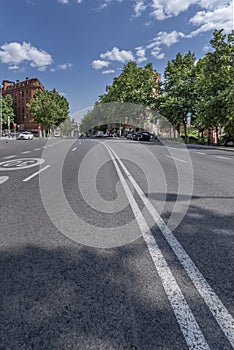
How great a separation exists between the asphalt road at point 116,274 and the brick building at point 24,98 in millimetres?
95698

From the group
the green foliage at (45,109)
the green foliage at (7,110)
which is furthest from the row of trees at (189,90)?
the green foliage at (7,110)

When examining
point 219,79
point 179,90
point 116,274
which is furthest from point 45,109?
point 116,274

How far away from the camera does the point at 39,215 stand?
391 centimetres

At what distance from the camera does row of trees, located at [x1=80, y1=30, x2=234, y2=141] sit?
A: 23484 mm

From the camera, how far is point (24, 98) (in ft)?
327

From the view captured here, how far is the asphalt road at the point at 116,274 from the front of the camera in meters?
1.63

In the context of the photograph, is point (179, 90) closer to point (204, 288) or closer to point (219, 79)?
point (219, 79)

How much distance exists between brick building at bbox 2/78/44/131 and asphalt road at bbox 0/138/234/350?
95698mm

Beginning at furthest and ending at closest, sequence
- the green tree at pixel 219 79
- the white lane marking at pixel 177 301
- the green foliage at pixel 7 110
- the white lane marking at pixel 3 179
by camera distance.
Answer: the green foliage at pixel 7 110, the green tree at pixel 219 79, the white lane marking at pixel 3 179, the white lane marking at pixel 177 301

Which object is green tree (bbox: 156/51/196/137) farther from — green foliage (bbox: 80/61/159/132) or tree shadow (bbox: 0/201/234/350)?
tree shadow (bbox: 0/201/234/350)

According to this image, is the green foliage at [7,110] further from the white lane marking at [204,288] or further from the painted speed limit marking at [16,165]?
the white lane marking at [204,288]

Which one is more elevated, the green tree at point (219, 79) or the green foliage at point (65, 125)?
the green foliage at point (65, 125)

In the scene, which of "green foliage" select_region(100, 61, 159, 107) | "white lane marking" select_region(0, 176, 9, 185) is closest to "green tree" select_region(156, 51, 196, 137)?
"green foliage" select_region(100, 61, 159, 107)

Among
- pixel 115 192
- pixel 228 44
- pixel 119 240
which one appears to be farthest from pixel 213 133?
pixel 119 240
